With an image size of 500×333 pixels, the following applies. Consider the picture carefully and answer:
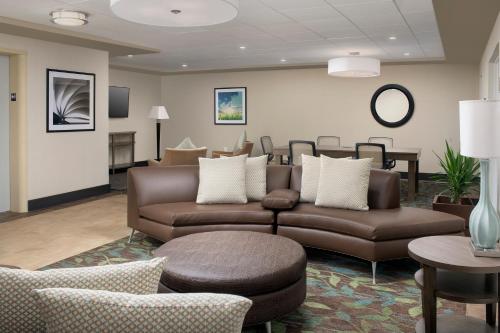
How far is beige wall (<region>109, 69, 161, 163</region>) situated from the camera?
32.1 feet

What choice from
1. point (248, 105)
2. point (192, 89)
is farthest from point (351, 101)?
point (192, 89)

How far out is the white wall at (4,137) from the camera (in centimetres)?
563

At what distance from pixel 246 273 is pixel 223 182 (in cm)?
184

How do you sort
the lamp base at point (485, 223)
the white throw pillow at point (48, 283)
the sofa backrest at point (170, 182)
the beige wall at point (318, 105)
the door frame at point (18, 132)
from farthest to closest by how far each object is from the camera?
the beige wall at point (318, 105) → the door frame at point (18, 132) → the sofa backrest at point (170, 182) → the lamp base at point (485, 223) → the white throw pillow at point (48, 283)

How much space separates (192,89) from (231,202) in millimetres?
7178

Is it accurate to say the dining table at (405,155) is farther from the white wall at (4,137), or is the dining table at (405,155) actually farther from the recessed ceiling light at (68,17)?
the white wall at (4,137)

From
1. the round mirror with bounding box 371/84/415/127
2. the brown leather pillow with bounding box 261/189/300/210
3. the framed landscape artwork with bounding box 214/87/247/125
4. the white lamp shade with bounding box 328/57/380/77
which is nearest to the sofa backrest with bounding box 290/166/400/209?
the brown leather pillow with bounding box 261/189/300/210

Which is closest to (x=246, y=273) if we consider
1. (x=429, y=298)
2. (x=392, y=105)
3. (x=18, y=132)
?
(x=429, y=298)

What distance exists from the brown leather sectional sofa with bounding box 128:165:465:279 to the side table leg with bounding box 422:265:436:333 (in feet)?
3.47

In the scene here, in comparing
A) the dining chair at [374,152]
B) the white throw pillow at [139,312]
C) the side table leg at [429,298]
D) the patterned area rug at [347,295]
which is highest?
the dining chair at [374,152]

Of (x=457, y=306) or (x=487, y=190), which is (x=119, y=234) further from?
(x=487, y=190)

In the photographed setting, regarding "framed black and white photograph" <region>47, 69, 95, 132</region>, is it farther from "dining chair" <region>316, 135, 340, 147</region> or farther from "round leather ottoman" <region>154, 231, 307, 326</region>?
"round leather ottoman" <region>154, 231, 307, 326</region>

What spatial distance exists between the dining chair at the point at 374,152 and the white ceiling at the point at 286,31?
1.40m

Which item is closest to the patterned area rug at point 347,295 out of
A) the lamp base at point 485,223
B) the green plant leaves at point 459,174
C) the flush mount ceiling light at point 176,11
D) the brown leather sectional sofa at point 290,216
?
the brown leather sectional sofa at point 290,216
